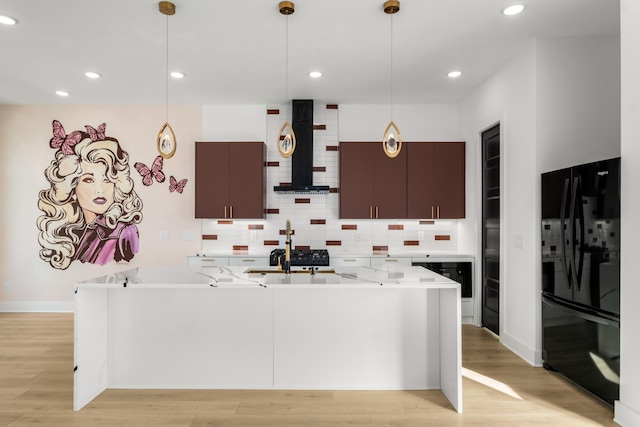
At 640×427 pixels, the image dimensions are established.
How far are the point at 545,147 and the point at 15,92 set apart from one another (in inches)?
231

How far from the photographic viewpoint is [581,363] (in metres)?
2.86

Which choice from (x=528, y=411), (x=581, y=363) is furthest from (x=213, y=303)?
(x=581, y=363)

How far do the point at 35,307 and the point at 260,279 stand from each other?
440cm

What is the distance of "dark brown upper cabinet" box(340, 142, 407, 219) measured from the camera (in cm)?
520

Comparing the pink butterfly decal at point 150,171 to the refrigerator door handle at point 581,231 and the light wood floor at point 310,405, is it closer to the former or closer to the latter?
the light wood floor at point 310,405

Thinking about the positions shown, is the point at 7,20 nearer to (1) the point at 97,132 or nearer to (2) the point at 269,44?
(2) the point at 269,44

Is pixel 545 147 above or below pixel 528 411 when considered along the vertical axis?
above

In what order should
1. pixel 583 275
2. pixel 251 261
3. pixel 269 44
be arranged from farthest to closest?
pixel 251 261 < pixel 269 44 < pixel 583 275

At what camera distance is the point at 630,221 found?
2.36 m

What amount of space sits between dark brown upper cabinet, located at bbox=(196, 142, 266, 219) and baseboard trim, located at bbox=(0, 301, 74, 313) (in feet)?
7.37

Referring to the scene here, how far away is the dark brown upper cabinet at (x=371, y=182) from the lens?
5.20 meters

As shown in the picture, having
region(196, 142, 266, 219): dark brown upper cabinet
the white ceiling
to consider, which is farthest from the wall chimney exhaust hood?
region(196, 142, 266, 219): dark brown upper cabinet

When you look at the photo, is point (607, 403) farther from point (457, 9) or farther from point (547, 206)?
point (457, 9)

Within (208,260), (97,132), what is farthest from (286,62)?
(97,132)
